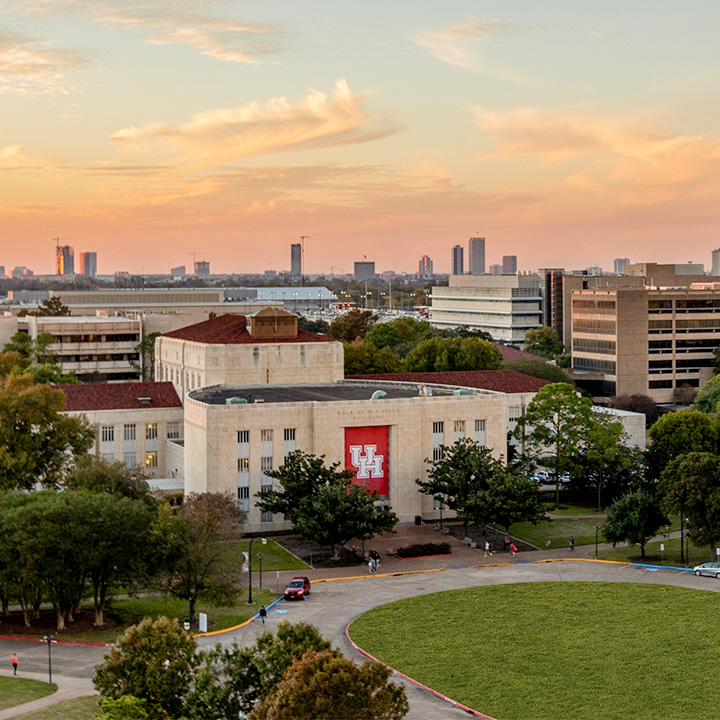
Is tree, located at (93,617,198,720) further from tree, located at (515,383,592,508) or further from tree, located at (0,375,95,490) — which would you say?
tree, located at (515,383,592,508)

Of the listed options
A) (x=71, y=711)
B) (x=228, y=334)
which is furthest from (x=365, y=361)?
(x=71, y=711)

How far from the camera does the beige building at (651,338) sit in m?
172

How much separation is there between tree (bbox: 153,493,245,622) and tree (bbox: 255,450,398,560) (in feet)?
47.2

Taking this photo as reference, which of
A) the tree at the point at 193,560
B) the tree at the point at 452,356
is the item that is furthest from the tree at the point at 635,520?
the tree at the point at 452,356

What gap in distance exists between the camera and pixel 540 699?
184 ft

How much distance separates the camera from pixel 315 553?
287ft

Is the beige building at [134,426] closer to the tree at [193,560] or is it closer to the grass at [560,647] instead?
the tree at [193,560]

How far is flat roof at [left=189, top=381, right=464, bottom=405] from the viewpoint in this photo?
4031 inches

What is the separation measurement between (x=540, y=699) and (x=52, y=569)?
27.8 m

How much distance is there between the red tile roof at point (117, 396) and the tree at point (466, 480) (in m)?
31.6

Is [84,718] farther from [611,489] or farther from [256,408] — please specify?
[611,489]

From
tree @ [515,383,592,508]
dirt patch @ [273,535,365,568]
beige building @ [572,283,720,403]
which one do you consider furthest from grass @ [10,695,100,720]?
beige building @ [572,283,720,403]

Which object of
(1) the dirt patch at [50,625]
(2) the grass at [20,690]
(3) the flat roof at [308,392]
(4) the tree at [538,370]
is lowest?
(2) the grass at [20,690]

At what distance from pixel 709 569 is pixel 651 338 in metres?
96.5
